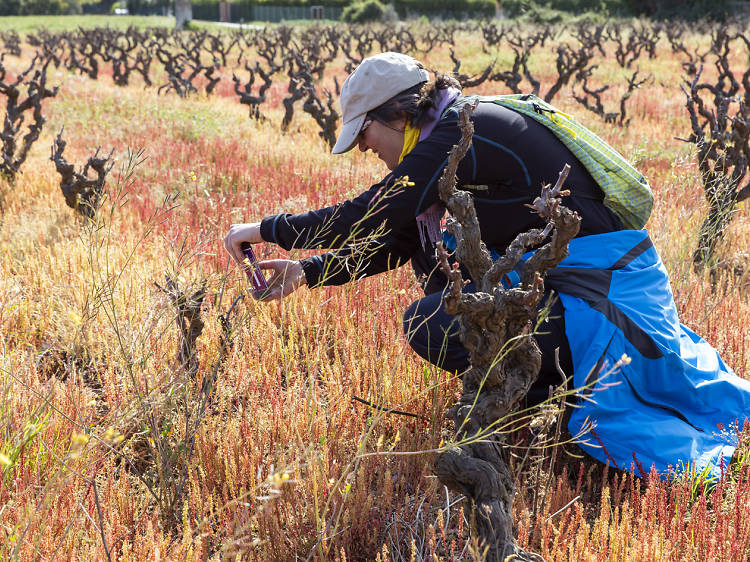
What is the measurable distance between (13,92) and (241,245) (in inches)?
224

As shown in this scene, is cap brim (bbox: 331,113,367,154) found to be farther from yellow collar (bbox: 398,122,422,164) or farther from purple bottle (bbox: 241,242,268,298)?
purple bottle (bbox: 241,242,268,298)

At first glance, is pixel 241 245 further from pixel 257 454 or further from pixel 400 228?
pixel 257 454

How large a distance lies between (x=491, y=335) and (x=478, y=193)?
2.89 feet

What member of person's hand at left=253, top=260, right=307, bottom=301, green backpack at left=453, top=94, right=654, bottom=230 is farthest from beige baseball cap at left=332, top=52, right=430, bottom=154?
person's hand at left=253, top=260, right=307, bottom=301

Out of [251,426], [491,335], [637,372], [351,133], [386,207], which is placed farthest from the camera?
[351,133]

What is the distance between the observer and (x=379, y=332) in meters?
3.03

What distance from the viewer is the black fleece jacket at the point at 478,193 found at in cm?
232

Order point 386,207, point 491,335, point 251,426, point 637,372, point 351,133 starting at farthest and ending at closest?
point 351,133 < point 386,207 < point 251,426 < point 637,372 < point 491,335

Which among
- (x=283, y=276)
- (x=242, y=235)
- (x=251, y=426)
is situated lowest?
(x=251, y=426)

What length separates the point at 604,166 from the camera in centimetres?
241

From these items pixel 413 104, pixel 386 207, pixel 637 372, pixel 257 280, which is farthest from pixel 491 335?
pixel 413 104

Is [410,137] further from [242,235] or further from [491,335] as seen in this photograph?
[491,335]

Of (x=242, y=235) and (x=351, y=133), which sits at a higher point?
(x=351, y=133)

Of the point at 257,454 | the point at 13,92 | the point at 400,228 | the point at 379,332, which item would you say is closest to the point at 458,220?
the point at 400,228
